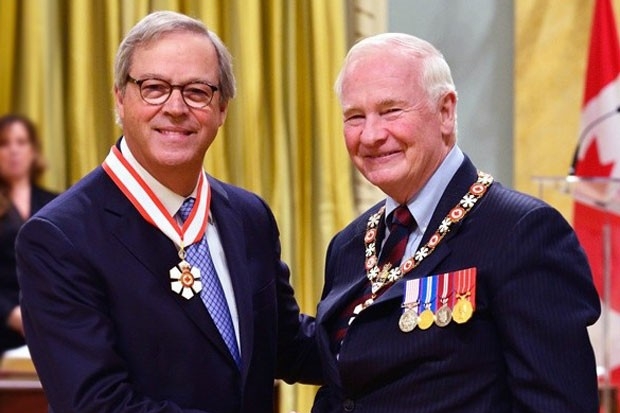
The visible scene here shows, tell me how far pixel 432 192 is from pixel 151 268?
60 cm

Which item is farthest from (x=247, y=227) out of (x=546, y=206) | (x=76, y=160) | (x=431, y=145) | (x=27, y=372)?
(x=76, y=160)

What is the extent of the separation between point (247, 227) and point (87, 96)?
96.6 inches

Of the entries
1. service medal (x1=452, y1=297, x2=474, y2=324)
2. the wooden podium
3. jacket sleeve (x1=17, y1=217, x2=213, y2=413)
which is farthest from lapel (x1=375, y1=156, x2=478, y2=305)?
the wooden podium

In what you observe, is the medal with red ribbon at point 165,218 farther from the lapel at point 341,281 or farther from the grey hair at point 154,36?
the lapel at point 341,281

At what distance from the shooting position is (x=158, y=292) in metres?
2.39

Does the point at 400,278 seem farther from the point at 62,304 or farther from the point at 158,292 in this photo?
the point at 62,304

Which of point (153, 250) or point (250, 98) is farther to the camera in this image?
point (250, 98)

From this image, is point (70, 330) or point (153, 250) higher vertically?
point (153, 250)

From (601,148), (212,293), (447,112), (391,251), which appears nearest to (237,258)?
(212,293)

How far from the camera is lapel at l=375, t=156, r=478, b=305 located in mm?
2281

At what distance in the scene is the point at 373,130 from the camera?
2350mm

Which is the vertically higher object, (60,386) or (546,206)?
(546,206)

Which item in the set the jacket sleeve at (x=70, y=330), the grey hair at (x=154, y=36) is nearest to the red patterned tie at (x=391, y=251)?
the jacket sleeve at (x=70, y=330)

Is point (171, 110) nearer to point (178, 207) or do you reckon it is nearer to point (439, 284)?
point (178, 207)
